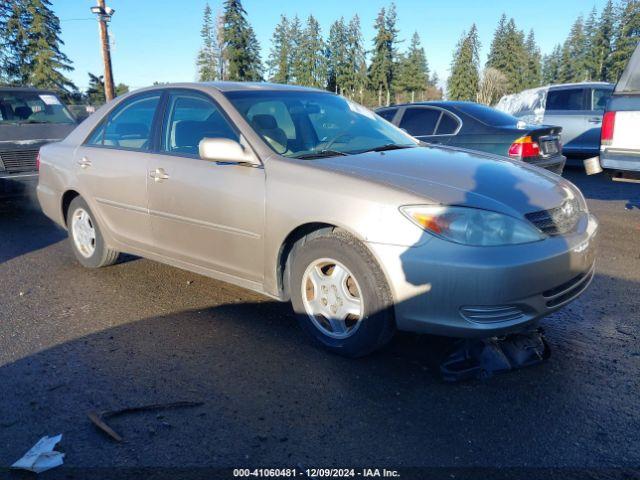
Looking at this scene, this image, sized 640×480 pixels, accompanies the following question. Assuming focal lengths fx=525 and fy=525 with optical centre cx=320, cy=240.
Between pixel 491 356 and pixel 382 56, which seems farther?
pixel 382 56

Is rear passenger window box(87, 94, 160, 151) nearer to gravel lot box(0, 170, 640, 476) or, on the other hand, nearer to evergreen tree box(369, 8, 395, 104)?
gravel lot box(0, 170, 640, 476)

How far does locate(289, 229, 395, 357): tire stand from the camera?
9.55 feet

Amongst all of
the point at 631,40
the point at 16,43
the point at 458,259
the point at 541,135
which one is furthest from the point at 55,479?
the point at 631,40

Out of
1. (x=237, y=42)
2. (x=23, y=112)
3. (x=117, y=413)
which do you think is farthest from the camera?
(x=237, y=42)

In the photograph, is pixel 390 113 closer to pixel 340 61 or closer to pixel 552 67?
pixel 340 61

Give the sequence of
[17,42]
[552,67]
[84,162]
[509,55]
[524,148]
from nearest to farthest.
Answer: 1. [84,162]
2. [524,148]
3. [17,42]
4. [509,55]
5. [552,67]

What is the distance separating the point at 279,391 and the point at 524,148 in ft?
17.6

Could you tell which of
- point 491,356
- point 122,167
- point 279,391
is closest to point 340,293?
point 279,391

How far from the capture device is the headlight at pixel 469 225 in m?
2.72

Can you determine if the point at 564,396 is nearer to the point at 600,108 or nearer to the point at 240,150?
the point at 240,150

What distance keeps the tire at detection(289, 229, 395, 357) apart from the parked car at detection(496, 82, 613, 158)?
9921mm

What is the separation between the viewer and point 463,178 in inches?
122

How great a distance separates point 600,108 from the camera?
444 inches

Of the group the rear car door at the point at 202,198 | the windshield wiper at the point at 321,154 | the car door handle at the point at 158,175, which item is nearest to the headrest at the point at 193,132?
the rear car door at the point at 202,198
